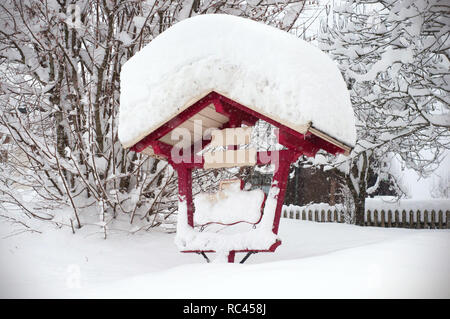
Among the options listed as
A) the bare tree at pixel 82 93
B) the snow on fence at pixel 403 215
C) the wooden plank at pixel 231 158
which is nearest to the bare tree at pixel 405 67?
the bare tree at pixel 82 93

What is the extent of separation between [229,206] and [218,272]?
28.3 inches

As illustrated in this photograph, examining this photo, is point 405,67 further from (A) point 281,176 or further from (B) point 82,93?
(B) point 82,93

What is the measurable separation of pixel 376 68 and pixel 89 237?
4.23m

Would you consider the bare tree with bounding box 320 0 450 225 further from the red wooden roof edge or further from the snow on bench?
the snow on bench

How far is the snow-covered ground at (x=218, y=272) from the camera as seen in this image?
1.91 meters

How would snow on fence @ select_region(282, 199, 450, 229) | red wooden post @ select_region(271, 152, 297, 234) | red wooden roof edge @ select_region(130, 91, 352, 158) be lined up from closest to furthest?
red wooden roof edge @ select_region(130, 91, 352, 158) < red wooden post @ select_region(271, 152, 297, 234) < snow on fence @ select_region(282, 199, 450, 229)

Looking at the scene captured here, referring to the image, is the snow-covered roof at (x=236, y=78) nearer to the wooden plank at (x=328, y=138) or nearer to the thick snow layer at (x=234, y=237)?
the wooden plank at (x=328, y=138)

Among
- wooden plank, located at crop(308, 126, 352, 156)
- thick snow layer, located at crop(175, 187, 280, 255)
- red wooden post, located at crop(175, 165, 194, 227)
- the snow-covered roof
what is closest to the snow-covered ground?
thick snow layer, located at crop(175, 187, 280, 255)

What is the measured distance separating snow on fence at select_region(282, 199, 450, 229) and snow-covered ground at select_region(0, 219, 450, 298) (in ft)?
26.7

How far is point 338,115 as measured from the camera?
2838 millimetres

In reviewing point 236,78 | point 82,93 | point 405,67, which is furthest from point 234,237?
point 405,67

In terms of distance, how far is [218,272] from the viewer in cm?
245

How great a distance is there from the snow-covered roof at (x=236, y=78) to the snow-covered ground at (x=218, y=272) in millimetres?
971

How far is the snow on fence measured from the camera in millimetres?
10875
